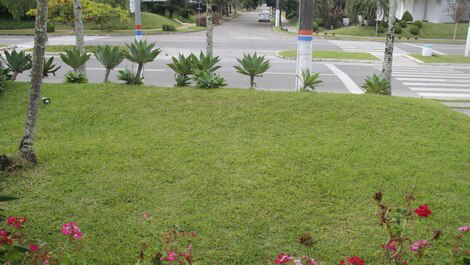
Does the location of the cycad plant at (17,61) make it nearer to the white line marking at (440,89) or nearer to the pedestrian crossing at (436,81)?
the pedestrian crossing at (436,81)

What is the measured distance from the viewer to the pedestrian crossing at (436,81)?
13.7m

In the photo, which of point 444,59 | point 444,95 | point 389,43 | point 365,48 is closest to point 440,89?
point 444,95

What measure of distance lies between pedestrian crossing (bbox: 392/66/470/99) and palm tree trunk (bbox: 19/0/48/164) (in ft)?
35.9

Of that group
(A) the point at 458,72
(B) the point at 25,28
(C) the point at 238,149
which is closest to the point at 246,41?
(A) the point at 458,72

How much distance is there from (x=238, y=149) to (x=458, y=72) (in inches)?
619

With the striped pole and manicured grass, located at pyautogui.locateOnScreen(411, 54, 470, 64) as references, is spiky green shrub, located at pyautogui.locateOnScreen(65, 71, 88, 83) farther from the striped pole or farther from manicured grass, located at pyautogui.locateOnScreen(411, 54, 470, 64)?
manicured grass, located at pyautogui.locateOnScreen(411, 54, 470, 64)

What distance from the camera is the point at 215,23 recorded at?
157ft

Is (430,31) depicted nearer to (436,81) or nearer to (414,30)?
(414,30)

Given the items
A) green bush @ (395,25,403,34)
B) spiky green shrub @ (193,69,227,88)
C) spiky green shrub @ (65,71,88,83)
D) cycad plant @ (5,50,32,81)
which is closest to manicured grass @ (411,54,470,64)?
green bush @ (395,25,403,34)

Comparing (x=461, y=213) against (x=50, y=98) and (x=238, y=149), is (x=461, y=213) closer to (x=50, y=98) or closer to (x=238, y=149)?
(x=238, y=149)

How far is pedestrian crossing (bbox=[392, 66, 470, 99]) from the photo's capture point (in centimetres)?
1372

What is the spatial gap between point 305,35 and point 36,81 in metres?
5.87

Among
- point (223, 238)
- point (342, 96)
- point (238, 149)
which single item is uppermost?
point (342, 96)

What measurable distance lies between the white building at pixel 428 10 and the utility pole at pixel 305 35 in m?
34.3
